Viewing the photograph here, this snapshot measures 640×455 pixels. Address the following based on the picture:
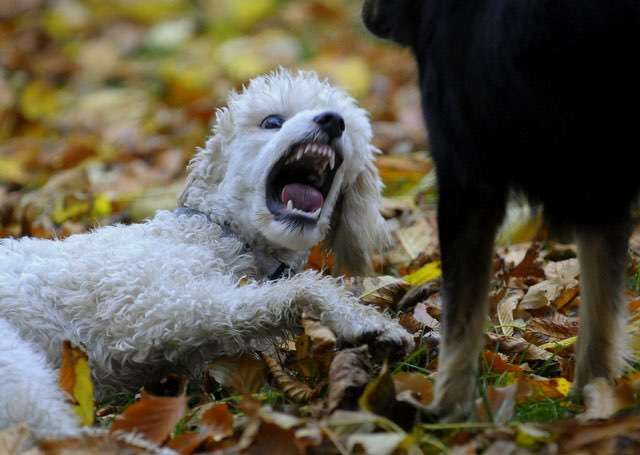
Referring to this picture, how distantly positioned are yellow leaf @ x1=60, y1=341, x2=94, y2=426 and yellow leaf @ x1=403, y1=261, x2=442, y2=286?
5.53 ft

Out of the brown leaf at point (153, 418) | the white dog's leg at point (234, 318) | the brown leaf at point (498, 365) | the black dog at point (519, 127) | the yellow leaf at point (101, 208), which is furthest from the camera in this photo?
the yellow leaf at point (101, 208)

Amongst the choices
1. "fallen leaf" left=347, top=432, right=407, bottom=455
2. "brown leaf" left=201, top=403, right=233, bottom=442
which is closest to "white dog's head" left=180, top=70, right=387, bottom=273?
"brown leaf" left=201, top=403, right=233, bottom=442

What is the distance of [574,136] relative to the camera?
2.52 m

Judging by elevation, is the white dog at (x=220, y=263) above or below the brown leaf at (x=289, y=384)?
above

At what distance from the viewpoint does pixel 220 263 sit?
3.32 m

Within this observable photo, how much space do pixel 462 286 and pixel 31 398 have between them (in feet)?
3.94

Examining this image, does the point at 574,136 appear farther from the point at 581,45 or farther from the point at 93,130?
the point at 93,130

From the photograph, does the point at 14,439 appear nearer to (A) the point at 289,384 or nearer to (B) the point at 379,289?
(A) the point at 289,384

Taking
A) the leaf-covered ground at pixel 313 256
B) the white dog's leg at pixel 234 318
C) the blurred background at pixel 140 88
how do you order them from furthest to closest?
the blurred background at pixel 140 88
the white dog's leg at pixel 234 318
the leaf-covered ground at pixel 313 256

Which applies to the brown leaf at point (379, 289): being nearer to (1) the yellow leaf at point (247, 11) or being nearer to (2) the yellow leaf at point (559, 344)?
(2) the yellow leaf at point (559, 344)

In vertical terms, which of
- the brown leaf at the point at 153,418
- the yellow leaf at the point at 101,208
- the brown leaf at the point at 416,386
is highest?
the brown leaf at the point at 153,418

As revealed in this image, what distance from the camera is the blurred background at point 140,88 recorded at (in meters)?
5.86

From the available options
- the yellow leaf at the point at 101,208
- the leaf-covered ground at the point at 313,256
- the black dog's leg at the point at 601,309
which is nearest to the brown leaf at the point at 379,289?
the leaf-covered ground at the point at 313,256

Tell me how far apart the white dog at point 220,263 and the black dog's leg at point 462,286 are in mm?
329
